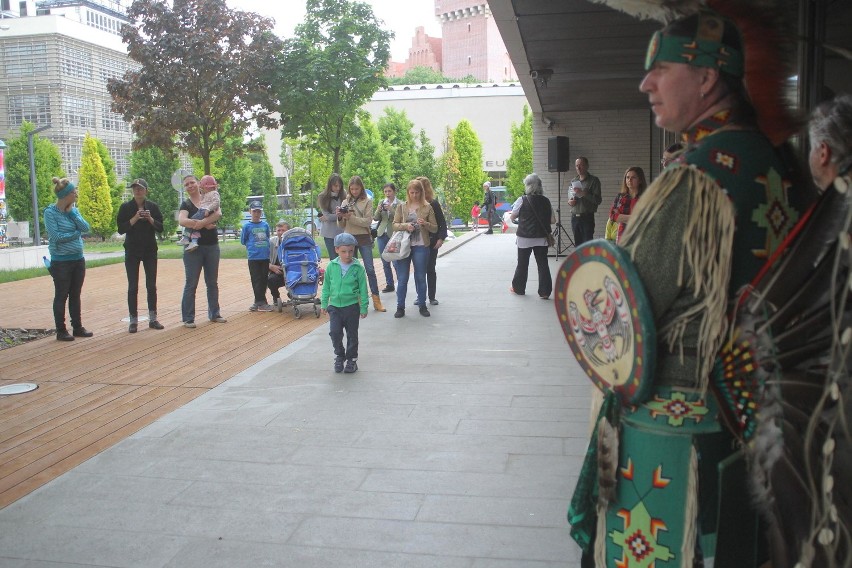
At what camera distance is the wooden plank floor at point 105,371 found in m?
5.33

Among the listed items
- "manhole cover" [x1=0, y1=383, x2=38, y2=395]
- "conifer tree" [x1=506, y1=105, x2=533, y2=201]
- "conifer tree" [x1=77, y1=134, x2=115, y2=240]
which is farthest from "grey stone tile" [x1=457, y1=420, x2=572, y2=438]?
"conifer tree" [x1=77, y1=134, x2=115, y2=240]

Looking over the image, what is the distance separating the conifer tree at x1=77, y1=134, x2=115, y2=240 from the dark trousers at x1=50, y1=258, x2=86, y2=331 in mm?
28363

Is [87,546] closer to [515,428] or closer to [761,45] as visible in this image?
[515,428]

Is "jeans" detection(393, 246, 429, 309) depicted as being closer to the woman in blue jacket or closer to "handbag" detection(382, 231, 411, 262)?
"handbag" detection(382, 231, 411, 262)

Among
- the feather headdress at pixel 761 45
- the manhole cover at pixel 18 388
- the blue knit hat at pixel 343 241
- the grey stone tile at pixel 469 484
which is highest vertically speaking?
the feather headdress at pixel 761 45

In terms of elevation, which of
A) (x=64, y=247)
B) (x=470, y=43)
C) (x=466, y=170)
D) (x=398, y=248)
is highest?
(x=470, y=43)

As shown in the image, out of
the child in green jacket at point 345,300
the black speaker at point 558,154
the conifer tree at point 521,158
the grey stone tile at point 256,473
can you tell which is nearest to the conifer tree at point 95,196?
the conifer tree at point 521,158

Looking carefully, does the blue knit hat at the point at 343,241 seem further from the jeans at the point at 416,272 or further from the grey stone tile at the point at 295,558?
the grey stone tile at the point at 295,558

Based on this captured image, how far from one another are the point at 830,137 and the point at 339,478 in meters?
3.32

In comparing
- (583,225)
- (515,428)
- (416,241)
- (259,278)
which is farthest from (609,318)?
(583,225)

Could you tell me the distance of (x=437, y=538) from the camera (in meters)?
3.78

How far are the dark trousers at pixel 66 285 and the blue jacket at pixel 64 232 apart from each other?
8 centimetres

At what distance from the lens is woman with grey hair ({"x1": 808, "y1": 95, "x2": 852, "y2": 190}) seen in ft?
6.15

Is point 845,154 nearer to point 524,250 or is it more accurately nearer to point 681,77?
point 681,77
